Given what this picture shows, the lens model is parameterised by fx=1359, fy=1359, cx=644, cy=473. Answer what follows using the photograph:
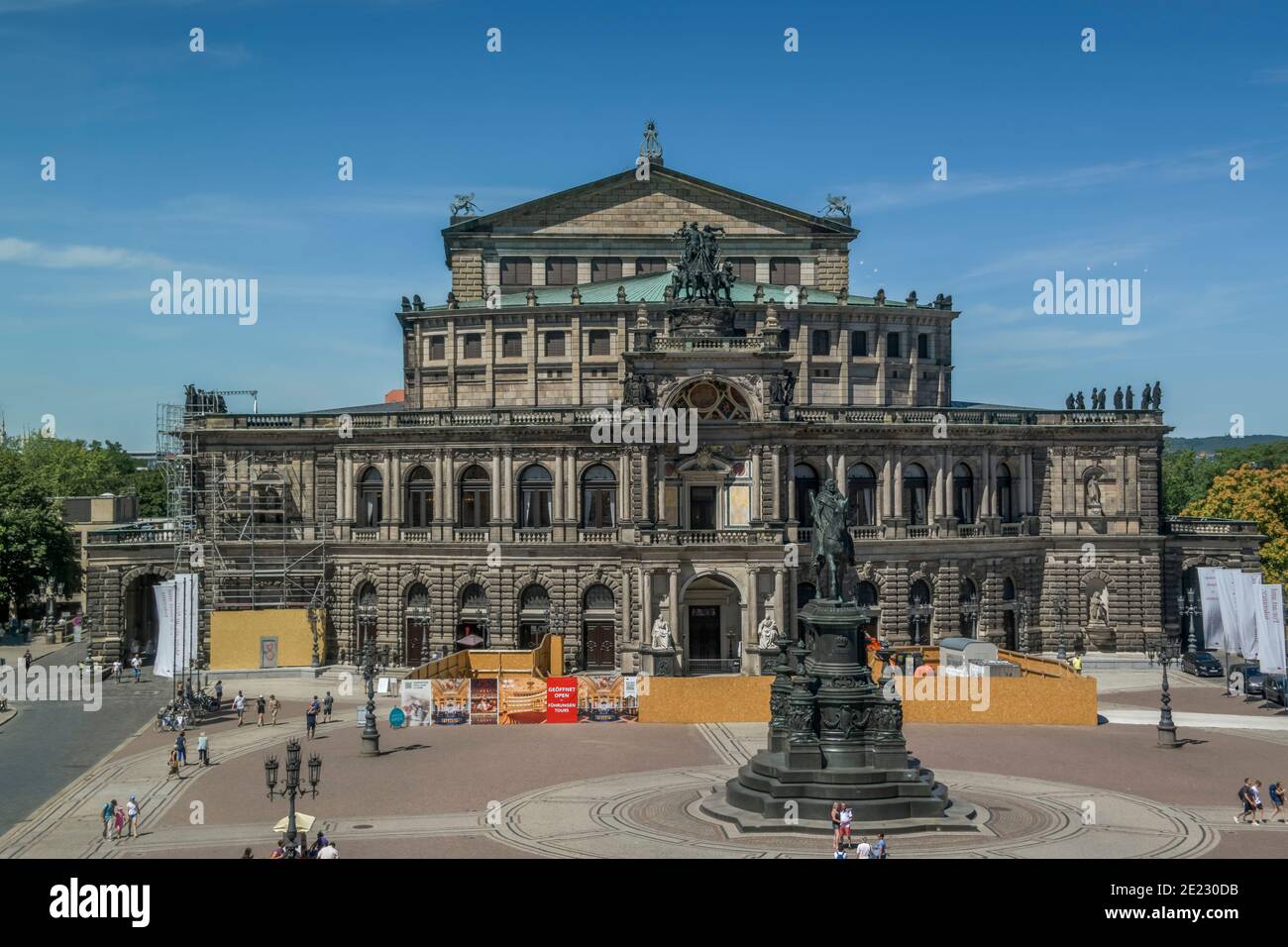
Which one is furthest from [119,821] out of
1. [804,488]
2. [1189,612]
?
[1189,612]

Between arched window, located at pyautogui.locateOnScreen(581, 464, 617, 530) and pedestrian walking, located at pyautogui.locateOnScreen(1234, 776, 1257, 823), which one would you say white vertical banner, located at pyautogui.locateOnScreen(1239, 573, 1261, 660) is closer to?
pedestrian walking, located at pyautogui.locateOnScreen(1234, 776, 1257, 823)

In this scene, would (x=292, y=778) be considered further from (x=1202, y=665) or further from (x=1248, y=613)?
(x=1202, y=665)

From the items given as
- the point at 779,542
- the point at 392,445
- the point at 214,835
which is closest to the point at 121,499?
the point at 392,445

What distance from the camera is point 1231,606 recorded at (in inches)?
2675

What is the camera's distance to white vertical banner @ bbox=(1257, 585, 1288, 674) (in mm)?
60906

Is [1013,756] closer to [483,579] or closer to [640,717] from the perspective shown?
[640,717]

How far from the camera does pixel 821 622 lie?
4050 centimetres

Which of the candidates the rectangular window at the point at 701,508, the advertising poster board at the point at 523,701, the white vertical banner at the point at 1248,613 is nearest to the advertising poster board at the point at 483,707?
the advertising poster board at the point at 523,701

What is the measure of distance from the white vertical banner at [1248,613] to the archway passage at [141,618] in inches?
2294

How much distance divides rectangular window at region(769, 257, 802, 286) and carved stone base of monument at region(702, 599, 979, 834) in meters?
48.7

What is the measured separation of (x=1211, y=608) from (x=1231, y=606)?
11.5 feet

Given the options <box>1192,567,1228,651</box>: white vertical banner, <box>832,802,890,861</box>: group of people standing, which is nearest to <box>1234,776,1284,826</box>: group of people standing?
<box>832,802,890,861</box>: group of people standing

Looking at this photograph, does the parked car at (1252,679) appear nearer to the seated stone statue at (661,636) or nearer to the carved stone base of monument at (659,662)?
the carved stone base of monument at (659,662)

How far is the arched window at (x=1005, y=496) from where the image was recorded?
257 ft
